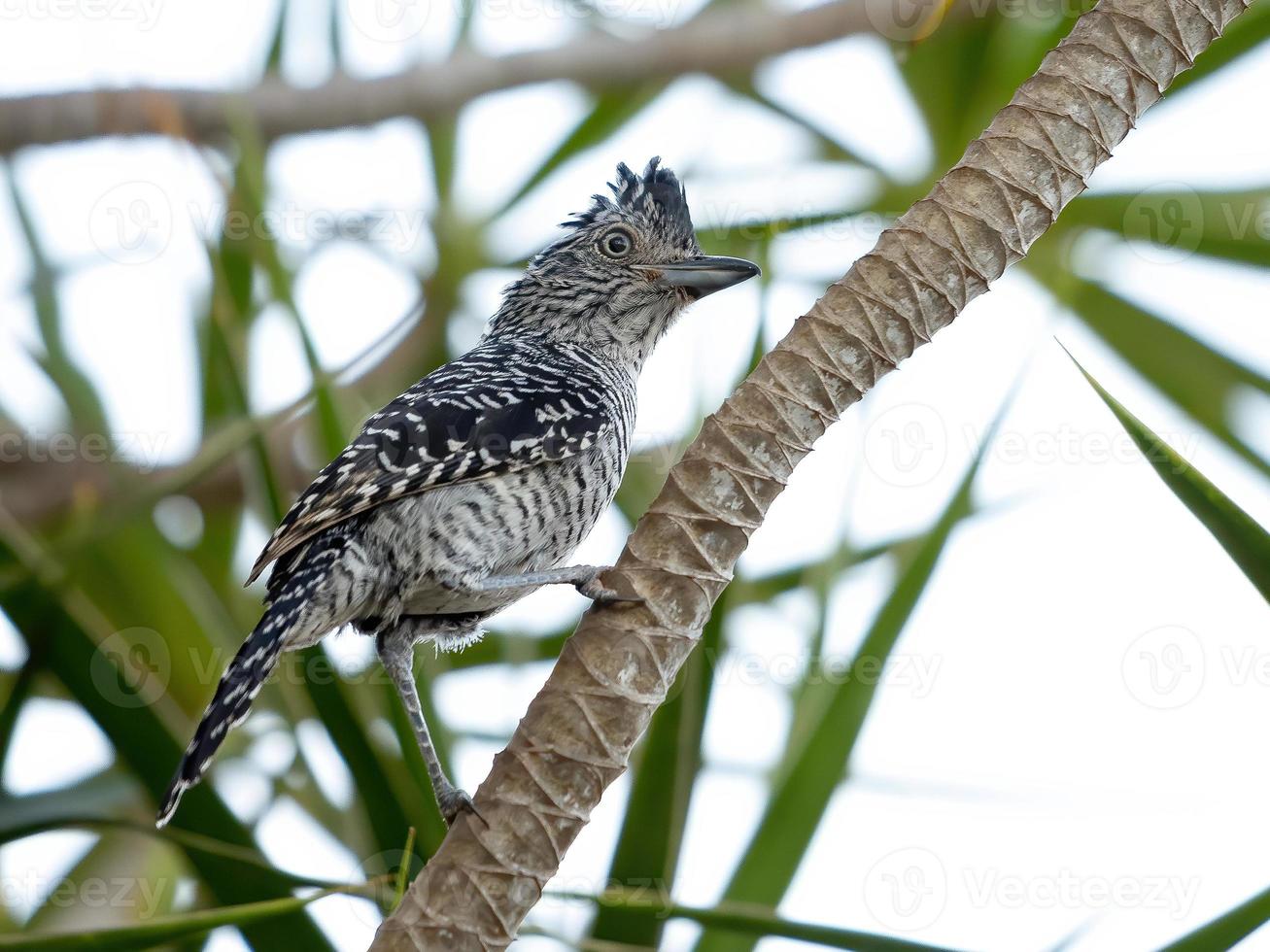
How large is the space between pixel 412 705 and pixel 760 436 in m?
1.18

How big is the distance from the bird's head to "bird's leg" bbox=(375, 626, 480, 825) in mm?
1192

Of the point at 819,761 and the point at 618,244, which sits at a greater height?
→ the point at 618,244

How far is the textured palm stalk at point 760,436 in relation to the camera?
2354 millimetres

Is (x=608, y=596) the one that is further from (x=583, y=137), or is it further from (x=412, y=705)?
(x=583, y=137)

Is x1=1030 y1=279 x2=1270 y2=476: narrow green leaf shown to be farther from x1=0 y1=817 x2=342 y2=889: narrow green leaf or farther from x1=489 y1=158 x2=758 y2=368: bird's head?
x1=0 y1=817 x2=342 y2=889: narrow green leaf

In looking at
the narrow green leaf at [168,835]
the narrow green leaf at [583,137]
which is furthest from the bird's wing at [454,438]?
the narrow green leaf at [583,137]

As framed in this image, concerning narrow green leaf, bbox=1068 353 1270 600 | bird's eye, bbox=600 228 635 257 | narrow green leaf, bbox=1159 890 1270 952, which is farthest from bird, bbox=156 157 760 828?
narrow green leaf, bbox=1159 890 1270 952

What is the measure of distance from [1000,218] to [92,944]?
7.31 ft

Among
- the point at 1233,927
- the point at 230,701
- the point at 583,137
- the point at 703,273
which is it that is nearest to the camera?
the point at 1233,927

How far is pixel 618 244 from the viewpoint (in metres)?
4.24

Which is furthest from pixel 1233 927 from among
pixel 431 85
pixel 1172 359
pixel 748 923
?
pixel 431 85

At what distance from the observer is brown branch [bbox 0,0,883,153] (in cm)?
478

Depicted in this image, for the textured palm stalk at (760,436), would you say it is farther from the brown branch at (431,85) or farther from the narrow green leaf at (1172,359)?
the brown branch at (431,85)

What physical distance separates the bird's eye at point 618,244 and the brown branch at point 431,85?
4.23ft
